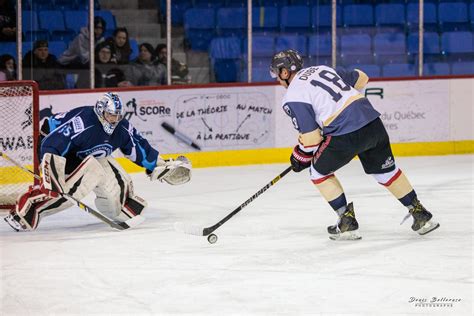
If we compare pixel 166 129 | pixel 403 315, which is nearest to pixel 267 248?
pixel 403 315

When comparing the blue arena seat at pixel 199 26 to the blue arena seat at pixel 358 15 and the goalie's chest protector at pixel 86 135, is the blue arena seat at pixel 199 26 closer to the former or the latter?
the blue arena seat at pixel 358 15

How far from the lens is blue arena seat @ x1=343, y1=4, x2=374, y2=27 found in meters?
9.01

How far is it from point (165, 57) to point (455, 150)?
2.51 metres

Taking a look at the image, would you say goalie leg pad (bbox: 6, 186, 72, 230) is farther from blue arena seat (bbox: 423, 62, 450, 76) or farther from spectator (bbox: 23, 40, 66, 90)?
blue arena seat (bbox: 423, 62, 450, 76)

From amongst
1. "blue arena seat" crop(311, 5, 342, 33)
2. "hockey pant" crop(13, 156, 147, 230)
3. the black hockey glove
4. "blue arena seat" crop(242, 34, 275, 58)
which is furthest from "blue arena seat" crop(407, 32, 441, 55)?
the black hockey glove

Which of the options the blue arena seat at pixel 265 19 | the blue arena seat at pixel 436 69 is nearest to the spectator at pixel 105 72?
the blue arena seat at pixel 265 19

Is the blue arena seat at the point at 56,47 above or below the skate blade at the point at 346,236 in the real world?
above

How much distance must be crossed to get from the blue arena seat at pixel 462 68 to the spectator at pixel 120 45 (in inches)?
109

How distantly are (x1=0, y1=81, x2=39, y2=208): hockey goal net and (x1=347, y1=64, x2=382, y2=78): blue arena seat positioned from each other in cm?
313

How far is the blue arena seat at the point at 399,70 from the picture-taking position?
900 cm

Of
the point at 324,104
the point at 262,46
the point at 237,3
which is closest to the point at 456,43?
the point at 262,46

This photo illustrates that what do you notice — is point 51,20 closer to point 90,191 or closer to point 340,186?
point 90,191

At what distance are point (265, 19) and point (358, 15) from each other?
847 millimetres

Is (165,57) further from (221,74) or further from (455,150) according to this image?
(455,150)
